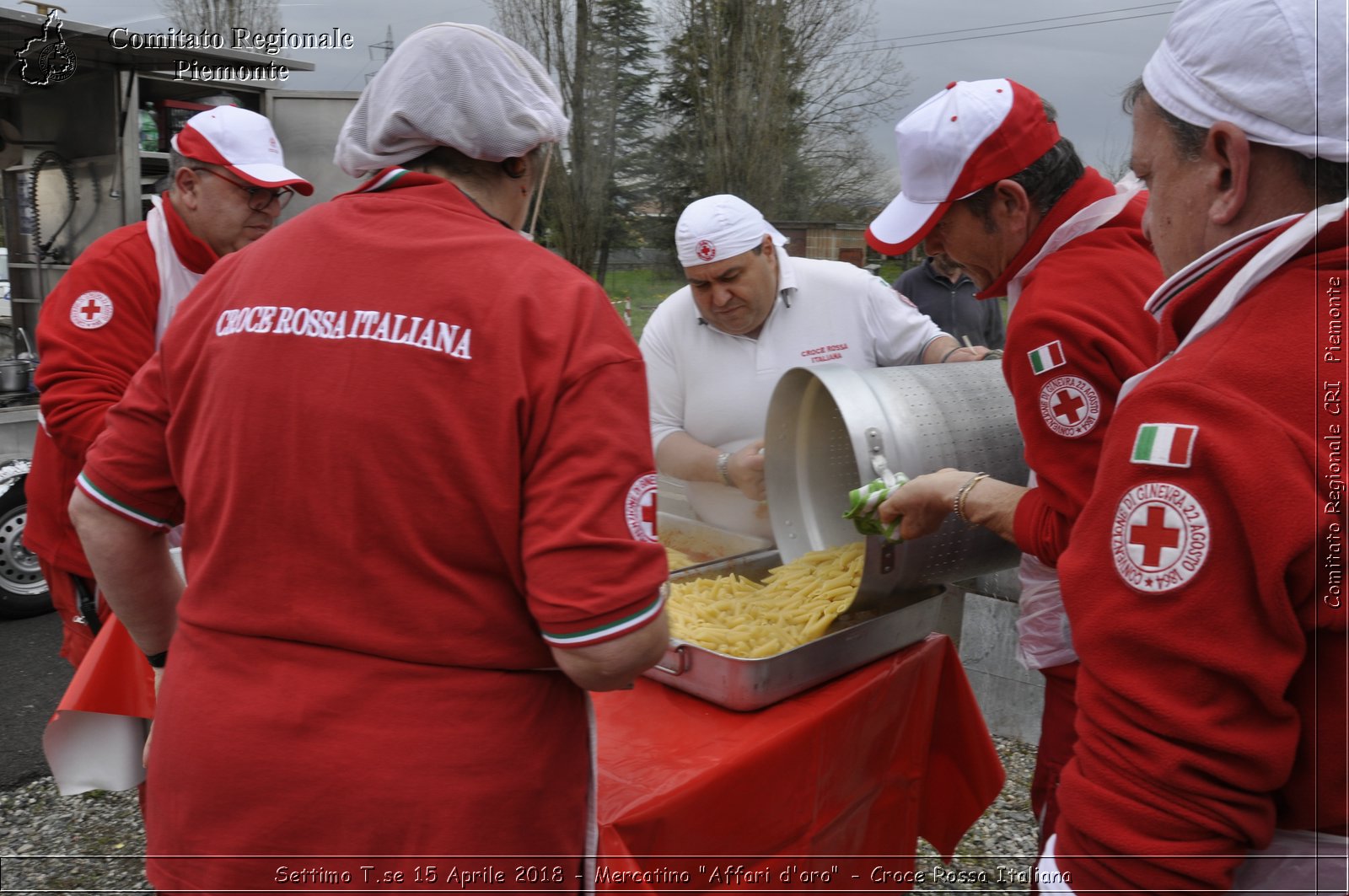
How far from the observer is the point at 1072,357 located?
168cm

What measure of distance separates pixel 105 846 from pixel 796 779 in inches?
105

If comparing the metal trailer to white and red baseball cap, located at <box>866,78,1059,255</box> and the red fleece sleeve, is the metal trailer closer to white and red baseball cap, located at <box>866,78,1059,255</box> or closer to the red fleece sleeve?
the red fleece sleeve

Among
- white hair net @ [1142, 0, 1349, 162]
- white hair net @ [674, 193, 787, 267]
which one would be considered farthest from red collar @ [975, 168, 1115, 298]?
white hair net @ [674, 193, 787, 267]

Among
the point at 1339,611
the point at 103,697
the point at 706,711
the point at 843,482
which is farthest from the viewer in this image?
the point at 843,482

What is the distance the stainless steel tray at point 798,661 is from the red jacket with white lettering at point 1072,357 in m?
0.54

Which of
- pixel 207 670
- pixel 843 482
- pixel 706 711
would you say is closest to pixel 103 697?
pixel 207 670

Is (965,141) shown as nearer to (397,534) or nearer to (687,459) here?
(397,534)

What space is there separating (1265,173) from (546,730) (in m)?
1.13

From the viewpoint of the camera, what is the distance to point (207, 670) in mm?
1388

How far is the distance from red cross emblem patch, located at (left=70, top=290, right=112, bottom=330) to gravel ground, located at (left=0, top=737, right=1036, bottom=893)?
172cm

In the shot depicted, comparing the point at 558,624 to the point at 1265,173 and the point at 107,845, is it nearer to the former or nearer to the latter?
the point at 1265,173

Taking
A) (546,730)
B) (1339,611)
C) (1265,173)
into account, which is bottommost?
(546,730)

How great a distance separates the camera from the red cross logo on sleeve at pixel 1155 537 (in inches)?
41.0

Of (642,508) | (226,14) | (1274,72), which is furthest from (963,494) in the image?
(226,14)
